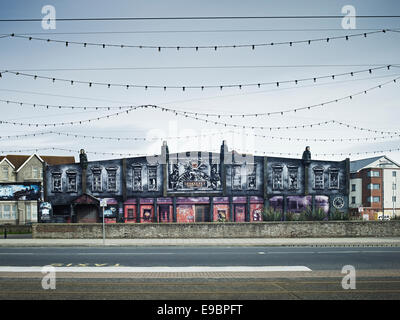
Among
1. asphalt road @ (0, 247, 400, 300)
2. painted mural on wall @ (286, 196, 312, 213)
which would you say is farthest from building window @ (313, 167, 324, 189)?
asphalt road @ (0, 247, 400, 300)

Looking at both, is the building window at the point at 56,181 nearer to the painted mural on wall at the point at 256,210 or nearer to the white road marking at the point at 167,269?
the painted mural on wall at the point at 256,210

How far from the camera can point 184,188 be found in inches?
1459

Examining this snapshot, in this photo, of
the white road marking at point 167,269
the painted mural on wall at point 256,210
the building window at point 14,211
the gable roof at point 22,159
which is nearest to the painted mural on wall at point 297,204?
the painted mural on wall at point 256,210

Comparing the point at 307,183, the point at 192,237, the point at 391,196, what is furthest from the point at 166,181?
the point at 391,196

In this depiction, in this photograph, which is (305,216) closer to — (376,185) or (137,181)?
(137,181)

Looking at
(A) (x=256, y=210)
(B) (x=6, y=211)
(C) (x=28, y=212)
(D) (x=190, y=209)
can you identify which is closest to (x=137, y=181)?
(D) (x=190, y=209)

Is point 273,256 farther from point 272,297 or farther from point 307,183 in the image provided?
point 307,183

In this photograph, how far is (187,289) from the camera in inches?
470

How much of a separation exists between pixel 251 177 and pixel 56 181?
63.3 ft

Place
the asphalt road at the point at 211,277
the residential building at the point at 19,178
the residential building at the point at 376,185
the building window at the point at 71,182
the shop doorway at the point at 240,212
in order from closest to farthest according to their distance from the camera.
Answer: the asphalt road at the point at 211,277, the shop doorway at the point at 240,212, the building window at the point at 71,182, the residential building at the point at 19,178, the residential building at the point at 376,185

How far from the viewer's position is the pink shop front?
37000 millimetres

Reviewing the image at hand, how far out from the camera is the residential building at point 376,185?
64.3 metres

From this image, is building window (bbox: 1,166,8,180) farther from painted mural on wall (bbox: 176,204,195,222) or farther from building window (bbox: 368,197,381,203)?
building window (bbox: 368,197,381,203)
